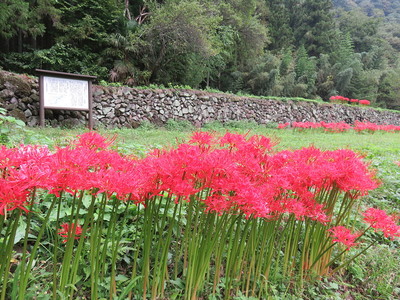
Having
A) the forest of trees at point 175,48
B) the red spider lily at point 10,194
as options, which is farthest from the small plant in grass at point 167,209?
the forest of trees at point 175,48

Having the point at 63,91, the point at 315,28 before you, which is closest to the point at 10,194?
the point at 63,91


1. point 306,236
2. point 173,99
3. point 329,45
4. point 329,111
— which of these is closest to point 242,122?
Result: point 173,99

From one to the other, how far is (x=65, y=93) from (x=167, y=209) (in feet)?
21.7

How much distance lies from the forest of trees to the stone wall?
6.40ft

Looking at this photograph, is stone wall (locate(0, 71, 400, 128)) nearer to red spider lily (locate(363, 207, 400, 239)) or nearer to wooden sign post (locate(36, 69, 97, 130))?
wooden sign post (locate(36, 69, 97, 130))

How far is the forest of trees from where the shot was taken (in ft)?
33.7

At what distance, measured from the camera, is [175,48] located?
10.8m

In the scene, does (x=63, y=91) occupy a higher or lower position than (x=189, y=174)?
higher

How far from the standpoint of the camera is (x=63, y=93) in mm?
6707

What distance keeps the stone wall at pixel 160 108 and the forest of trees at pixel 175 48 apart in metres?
1.95

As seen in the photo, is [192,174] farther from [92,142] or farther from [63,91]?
[63,91]

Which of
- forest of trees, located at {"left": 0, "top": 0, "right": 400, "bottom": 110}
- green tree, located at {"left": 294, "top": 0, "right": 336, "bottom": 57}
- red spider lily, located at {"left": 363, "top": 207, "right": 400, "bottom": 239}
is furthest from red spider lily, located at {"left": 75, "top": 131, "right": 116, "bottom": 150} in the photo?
green tree, located at {"left": 294, "top": 0, "right": 336, "bottom": 57}

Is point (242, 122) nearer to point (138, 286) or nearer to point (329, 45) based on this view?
point (138, 286)

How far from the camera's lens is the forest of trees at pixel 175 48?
10266 mm
